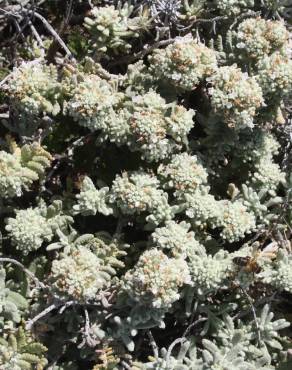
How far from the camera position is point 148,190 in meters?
3.56

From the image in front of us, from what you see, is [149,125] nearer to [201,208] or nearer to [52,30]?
[201,208]

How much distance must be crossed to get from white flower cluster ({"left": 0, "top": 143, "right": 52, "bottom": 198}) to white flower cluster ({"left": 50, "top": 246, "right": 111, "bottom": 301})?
51 cm

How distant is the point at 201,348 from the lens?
388 cm

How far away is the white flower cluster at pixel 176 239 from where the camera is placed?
3.51 metres

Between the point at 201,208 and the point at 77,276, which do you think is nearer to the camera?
the point at 77,276

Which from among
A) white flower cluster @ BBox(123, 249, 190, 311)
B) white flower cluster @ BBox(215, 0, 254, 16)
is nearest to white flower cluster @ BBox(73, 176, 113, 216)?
white flower cluster @ BBox(123, 249, 190, 311)

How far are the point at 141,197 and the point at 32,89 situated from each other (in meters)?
0.93

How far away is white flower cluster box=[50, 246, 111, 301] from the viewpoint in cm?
332

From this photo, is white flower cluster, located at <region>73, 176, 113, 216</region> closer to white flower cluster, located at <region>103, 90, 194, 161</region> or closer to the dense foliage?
the dense foliage

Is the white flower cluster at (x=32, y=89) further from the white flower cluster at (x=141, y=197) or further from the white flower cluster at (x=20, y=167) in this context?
the white flower cluster at (x=141, y=197)

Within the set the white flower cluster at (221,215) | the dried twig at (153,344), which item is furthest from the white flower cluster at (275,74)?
the dried twig at (153,344)

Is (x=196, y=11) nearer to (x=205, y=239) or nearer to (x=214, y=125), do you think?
(x=214, y=125)

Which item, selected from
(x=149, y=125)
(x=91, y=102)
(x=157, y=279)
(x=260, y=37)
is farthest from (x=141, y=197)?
(x=260, y=37)

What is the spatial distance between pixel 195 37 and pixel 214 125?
79 centimetres
